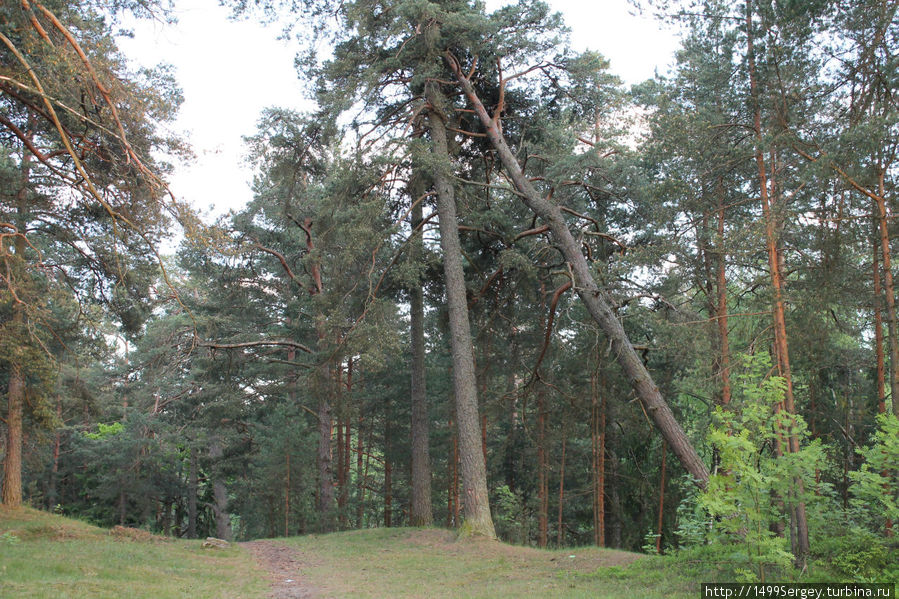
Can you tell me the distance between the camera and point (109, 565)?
8.27 m

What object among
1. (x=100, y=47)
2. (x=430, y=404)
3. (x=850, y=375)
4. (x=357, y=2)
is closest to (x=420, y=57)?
(x=357, y=2)

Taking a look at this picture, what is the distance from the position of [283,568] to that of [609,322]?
686cm

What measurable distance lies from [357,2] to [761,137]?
7874 millimetres

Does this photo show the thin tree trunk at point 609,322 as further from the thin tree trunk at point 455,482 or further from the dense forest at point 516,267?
the thin tree trunk at point 455,482

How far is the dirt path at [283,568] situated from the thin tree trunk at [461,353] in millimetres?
3317

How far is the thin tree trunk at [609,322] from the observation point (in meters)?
8.61

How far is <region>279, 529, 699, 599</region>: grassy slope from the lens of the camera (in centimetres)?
698

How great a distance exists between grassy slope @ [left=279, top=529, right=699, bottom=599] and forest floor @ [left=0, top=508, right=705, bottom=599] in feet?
0.06

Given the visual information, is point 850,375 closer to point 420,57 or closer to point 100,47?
point 420,57

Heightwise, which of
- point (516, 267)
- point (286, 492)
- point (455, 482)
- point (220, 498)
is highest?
point (516, 267)

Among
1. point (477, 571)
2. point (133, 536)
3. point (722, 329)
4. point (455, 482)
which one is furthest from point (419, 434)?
point (722, 329)

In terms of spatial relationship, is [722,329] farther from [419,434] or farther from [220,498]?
[220,498]

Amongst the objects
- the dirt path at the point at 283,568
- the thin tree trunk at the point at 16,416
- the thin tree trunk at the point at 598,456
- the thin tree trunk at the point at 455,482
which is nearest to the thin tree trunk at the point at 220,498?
the thin tree trunk at the point at 455,482

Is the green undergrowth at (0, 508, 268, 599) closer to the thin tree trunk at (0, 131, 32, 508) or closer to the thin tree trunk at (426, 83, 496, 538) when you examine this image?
the thin tree trunk at (0, 131, 32, 508)
